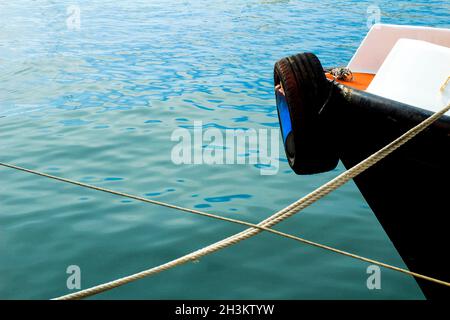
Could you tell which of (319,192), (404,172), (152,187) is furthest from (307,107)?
(152,187)

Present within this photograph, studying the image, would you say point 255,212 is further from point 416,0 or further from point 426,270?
point 416,0

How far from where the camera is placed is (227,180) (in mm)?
6211

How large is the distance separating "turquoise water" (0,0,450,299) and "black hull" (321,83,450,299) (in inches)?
20.2

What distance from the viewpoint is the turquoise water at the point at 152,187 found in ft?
14.0

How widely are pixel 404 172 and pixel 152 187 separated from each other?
3147 millimetres

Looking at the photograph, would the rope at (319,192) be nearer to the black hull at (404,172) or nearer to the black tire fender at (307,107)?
the black hull at (404,172)

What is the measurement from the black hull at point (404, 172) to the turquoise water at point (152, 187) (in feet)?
1.69

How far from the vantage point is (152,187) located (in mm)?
5984

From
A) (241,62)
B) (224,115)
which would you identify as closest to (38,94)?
(224,115)

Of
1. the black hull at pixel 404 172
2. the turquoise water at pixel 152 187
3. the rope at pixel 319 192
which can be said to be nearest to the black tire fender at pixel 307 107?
the black hull at pixel 404 172

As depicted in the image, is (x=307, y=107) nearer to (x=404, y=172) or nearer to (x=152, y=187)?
(x=404, y=172)

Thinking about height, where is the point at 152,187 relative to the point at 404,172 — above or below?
below

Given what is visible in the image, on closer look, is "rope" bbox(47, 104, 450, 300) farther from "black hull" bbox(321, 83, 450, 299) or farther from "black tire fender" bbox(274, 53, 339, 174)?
"black tire fender" bbox(274, 53, 339, 174)
